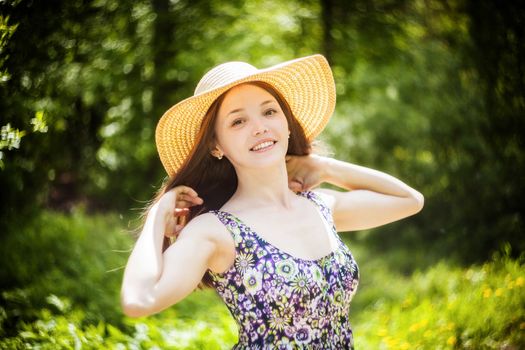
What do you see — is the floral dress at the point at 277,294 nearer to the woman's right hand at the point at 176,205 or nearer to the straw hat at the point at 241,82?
the woman's right hand at the point at 176,205

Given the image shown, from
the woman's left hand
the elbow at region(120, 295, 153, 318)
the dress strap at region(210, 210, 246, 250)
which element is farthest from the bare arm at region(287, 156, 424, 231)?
the elbow at region(120, 295, 153, 318)

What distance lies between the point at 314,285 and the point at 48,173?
3846 millimetres

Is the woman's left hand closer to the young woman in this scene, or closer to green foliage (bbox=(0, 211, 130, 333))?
the young woman

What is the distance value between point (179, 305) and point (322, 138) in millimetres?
1612

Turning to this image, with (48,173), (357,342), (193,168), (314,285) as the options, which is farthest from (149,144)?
(314,285)

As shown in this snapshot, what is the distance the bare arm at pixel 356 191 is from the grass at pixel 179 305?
47.3 inches

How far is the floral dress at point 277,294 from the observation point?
2.16 metres

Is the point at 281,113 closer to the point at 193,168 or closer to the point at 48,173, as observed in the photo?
the point at 193,168

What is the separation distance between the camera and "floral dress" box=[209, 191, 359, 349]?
2.16m

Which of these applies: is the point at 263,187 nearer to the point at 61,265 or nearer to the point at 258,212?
the point at 258,212

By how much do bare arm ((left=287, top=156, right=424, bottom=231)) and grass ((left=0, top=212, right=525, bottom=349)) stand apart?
47.3 inches

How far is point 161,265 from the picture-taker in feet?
6.54

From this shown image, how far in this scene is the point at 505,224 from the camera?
17.1ft

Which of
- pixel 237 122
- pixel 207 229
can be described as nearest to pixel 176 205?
pixel 207 229
